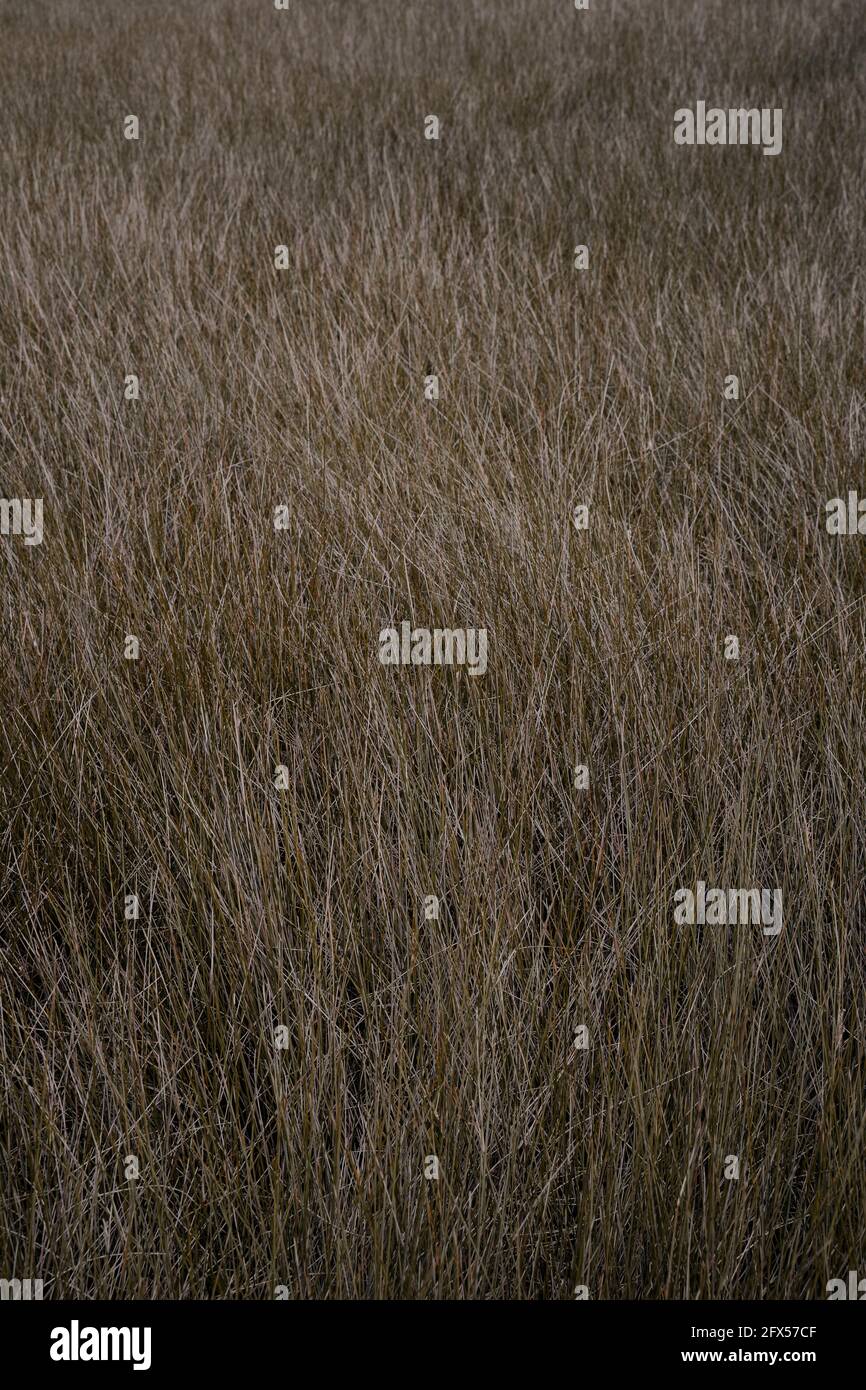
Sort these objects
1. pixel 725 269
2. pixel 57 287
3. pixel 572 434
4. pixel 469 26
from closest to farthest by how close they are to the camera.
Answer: pixel 572 434 → pixel 57 287 → pixel 725 269 → pixel 469 26

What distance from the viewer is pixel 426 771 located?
5.77 feet

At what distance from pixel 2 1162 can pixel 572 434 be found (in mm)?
2236

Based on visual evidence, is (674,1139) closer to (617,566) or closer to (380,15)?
(617,566)

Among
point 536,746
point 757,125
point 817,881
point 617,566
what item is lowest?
point 817,881

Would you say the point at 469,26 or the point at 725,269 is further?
the point at 469,26

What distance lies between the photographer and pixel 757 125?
5.42 metres

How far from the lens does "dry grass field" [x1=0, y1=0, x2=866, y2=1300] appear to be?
4.04 ft

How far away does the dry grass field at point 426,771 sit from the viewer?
1230mm

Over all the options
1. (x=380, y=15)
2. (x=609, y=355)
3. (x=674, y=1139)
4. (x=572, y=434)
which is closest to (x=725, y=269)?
(x=609, y=355)

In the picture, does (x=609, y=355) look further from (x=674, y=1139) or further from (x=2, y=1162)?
(x=2, y=1162)

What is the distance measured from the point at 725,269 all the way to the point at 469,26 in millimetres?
5186

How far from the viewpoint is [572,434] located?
9.10 ft
